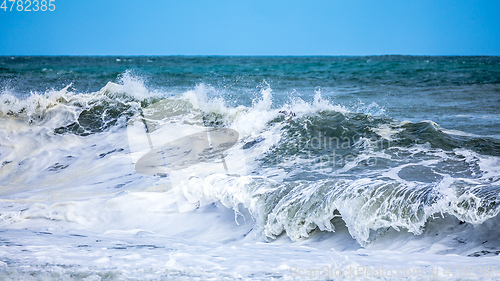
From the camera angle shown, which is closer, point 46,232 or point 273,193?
point 46,232

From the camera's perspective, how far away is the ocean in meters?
3.01

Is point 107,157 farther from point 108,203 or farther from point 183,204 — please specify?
point 183,204

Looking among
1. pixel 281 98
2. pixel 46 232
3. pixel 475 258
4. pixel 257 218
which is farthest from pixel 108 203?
pixel 281 98

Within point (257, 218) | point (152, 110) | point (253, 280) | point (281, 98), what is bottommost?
point (253, 280)

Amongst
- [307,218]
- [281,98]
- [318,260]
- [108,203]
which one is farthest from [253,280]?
[281,98]

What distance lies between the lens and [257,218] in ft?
13.4

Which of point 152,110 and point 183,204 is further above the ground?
point 152,110

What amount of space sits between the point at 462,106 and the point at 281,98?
14.9 ft

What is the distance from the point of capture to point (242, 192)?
14.5 feet

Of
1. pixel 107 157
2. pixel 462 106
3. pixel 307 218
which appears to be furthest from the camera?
pixel 462 106

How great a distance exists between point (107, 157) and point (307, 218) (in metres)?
4.07

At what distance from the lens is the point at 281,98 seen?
11914 millimetres

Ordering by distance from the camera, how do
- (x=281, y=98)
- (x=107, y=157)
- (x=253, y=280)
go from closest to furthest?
(x=253, y=280), (x=107, y=157), (x=281, y=98)

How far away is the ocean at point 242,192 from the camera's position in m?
3.01
